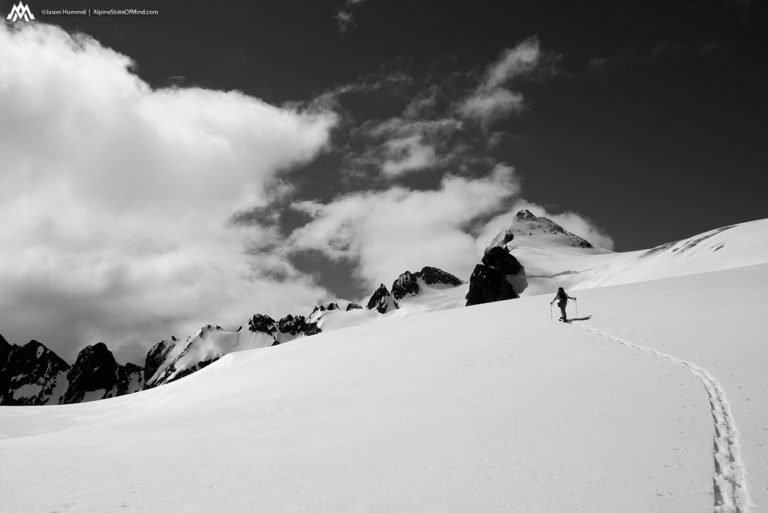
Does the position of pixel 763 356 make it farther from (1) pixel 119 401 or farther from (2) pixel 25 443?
(1) pixel 119 401

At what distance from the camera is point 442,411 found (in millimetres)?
9508

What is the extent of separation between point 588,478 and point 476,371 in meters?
7.16

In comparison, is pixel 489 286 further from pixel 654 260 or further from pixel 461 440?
pixel 461 440

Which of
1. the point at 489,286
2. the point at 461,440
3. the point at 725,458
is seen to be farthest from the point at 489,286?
the point at 725,458

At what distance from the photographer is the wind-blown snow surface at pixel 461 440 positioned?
5.70 m

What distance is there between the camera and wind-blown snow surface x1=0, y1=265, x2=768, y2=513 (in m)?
5.70

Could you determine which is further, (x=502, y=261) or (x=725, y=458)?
(x=502, y=261)

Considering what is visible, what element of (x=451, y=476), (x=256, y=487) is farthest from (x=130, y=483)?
(x=451, y=476)

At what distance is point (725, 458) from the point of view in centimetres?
655

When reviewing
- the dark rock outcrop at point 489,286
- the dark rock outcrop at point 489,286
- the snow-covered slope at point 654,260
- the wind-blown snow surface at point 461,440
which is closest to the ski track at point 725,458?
the wind-blown snow surface at point 461,440

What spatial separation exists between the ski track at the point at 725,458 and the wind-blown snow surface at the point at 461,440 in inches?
2.4

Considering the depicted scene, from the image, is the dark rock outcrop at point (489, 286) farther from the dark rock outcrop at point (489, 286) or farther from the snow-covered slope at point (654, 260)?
the snow-covered slope at point (654, 260)

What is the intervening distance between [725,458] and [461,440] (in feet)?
12.2

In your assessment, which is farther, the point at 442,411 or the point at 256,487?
the point at 442,411
